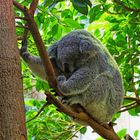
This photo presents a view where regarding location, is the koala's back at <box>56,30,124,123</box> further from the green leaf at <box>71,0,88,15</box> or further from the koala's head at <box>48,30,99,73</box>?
the green leaf at <box>71,0,88,15</box>

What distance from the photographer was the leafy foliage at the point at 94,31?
1.69 m

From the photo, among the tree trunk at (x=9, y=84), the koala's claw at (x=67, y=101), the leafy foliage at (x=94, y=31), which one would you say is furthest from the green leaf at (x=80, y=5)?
the koala's claw at (x=67, y=101)

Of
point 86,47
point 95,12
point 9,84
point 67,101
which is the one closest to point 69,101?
point 67,101

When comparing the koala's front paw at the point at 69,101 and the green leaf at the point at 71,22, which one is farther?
the green leaf at the point at 71,22

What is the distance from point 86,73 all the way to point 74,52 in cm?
13

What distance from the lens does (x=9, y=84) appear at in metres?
0.94

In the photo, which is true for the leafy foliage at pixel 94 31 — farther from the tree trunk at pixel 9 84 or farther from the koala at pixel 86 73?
the tree trunk at pixel 9 84

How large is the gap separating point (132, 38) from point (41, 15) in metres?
0.46

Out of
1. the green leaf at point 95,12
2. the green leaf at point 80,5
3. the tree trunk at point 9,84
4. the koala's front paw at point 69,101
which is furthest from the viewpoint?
the green leaf at point 95,12

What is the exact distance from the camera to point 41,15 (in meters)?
1.72

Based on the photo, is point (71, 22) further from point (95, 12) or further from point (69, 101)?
point (69, 101)

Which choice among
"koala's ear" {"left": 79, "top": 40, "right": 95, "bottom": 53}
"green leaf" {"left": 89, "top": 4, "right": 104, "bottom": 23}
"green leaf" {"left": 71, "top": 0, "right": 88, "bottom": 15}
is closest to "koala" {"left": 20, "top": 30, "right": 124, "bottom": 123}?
"koala's ear" {"left": 79, "top": 40, "right": 95, "bottom": 53}

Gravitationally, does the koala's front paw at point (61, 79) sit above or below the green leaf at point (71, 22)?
below

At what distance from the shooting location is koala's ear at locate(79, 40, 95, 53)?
1.69 meters
